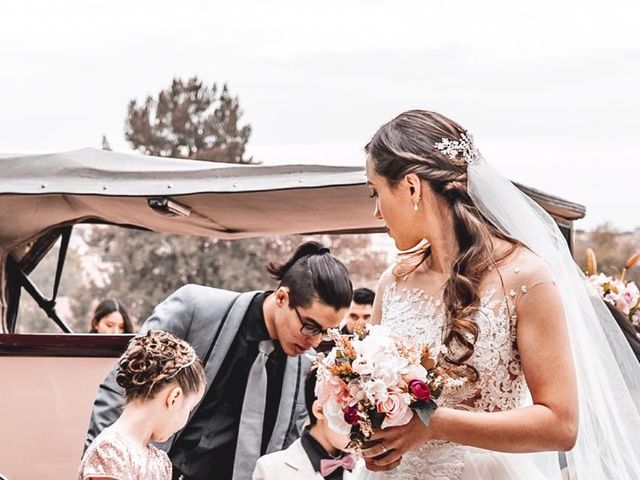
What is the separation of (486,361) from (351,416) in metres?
0.45

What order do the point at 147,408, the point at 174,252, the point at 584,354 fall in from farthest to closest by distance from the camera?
the point at 174,252
the point at 147,408
the point at 584,354

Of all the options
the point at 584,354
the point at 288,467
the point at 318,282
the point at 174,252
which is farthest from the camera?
the point at 174,252

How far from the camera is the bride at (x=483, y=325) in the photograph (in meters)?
2.71

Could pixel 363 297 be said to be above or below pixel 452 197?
below

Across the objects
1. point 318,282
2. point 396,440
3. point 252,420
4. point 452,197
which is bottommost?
point 252,420

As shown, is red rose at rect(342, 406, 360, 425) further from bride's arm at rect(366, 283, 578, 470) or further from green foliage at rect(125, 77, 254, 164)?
green foliage at rect(125, 77, 254, 164)

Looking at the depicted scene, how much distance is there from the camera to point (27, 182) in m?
6.32

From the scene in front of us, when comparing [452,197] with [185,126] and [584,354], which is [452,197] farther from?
[185,126]

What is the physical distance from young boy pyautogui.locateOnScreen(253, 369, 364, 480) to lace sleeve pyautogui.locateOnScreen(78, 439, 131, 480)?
0.85m

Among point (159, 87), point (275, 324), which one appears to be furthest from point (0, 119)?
point (275, 324)

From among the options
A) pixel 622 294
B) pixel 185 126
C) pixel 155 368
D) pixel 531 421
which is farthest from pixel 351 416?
pixel 185 126

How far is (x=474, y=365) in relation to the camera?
2930 millimetres

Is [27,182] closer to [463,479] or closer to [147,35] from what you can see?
[463,479]

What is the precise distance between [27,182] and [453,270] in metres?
3.90
